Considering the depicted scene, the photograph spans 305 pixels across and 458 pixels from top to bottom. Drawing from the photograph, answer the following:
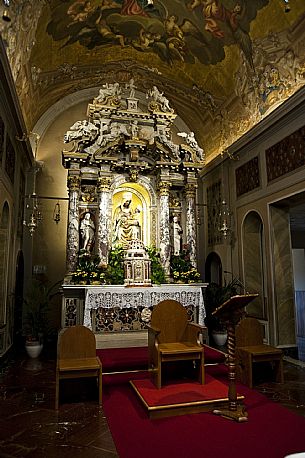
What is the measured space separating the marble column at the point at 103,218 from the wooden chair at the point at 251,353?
4.19m

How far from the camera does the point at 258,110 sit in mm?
9867

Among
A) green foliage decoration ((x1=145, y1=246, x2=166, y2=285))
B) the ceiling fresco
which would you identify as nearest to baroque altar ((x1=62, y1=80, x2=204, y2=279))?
green foliage decoration ((x1=145, y1=246, x2=166, y2=285))

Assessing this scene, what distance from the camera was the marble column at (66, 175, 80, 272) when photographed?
9266 millimetres

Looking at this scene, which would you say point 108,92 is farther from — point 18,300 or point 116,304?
point 18,300

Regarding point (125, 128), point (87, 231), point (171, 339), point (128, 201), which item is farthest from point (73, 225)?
point (171, 339)

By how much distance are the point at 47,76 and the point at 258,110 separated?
653cm

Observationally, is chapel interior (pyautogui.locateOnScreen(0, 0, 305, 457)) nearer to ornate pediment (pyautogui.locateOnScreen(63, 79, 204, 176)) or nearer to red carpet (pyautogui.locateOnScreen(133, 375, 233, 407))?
ornate pediment (pyautogui.locateOnScreen(63, 79, 204, 176))

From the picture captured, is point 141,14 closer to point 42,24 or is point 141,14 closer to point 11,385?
point 42,24

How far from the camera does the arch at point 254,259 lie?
399 inches

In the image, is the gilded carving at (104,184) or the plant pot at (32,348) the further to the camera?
the gilded carving at (104,184)

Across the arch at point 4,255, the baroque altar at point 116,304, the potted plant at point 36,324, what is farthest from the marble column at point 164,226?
the arch at point 4,255

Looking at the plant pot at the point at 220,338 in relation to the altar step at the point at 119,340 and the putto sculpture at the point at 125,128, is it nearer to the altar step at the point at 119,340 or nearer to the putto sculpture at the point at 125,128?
the altar step at the point at 119,340

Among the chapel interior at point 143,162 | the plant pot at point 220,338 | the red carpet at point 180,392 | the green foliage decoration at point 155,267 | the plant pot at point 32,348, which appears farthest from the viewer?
the plant pot at point 220,338

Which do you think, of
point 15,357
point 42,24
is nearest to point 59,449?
point 15,357
